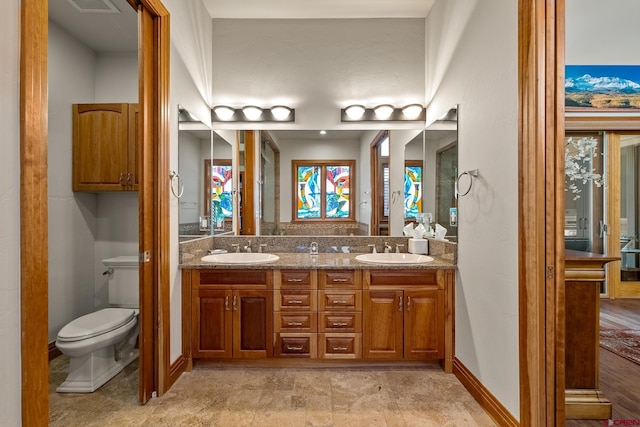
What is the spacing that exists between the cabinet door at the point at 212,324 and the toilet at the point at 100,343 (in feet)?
1.66

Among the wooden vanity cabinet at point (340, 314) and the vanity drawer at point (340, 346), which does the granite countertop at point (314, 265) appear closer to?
the wooden vanity cabinet at point (340, 314)

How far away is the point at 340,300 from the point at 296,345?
0.46m

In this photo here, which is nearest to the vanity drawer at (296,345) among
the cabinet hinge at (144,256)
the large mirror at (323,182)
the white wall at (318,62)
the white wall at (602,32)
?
the large mirror at (323,182)

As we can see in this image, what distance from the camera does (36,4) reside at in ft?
3.56

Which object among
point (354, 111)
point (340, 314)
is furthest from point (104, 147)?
point (340, 314)

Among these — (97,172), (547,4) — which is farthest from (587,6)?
(97,172)

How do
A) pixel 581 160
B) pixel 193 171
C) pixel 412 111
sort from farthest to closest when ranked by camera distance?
pixel 412 111
pixel 193 171
pixel 581 160

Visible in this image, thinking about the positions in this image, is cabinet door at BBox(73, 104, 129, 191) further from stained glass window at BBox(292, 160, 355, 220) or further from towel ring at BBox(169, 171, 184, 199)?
stained glass window at BBox(292, 160, 355, 220)

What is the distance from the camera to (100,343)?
2117 millimetres

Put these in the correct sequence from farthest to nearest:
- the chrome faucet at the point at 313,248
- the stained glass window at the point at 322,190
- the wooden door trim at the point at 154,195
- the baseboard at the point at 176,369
→ the stained glass window at the point at 322,190
the chrome faucet at the point at 313,248
the baseboard at the point at 176,369
the wooden door trim at the point at 154,195

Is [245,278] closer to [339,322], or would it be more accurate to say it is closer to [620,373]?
[339,322]

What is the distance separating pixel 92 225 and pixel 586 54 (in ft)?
13.7

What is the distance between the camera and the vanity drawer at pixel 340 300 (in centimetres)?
236

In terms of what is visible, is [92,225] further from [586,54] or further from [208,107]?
[586,54]
